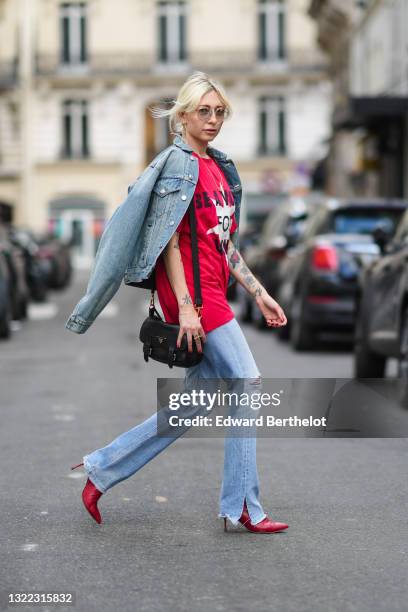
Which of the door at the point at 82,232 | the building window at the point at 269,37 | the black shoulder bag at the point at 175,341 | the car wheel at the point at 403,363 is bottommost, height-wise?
the door at the point at 82,232

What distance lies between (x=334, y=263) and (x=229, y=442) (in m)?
9.67

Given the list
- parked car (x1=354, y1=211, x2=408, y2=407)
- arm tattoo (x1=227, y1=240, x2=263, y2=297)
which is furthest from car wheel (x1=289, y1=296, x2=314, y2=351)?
arm tattoo (x1=227, y1=240, x2=263, y2=297)

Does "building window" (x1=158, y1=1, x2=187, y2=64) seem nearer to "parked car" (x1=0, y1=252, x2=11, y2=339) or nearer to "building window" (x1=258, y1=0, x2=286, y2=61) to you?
"building window" (x1=258, y1=0, x2=286, y2=61)

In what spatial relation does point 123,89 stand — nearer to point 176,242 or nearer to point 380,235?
point 380,235

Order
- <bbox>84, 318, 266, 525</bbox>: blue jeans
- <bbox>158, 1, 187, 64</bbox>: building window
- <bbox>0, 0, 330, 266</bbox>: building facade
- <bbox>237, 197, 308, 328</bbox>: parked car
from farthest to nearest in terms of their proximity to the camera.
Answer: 1. <bbox>158, 1, 187, 64</bbox>: building window
2. <bbox>0, 0, 330, 266</bbox>: building facade
3. <bbox>237, 197, 308, 328</bbox>: parked car
4. <bbox>84, 318, 266, 525</bbox>: blue jeans

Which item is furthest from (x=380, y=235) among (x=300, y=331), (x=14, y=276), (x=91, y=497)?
(x=14, y=276)

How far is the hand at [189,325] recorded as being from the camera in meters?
6.03

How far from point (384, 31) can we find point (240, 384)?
30.7 metres

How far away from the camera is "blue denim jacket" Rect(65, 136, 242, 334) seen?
6.06m

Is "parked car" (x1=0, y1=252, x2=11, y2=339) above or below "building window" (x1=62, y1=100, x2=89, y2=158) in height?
below

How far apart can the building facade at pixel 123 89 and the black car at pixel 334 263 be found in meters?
44.4

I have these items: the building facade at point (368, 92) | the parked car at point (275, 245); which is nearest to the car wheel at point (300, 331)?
the parked car at point (275, 245)

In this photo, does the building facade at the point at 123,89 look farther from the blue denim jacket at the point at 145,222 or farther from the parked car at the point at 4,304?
the blue denim jacket at the point at 145,222

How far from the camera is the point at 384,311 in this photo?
39.4 feet
